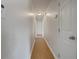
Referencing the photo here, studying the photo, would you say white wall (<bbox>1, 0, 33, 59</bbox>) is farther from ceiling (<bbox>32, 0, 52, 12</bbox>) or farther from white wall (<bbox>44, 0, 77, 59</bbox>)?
ceiling (<bbox>32, 0, 52, 12</bbox>)

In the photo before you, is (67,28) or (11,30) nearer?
(11,30)

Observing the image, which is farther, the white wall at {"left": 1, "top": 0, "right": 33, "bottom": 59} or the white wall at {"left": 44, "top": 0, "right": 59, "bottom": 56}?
the white wall at {"left": 44, "top": 0, "right": 59, "bottom": 56}

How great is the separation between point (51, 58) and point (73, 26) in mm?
2352

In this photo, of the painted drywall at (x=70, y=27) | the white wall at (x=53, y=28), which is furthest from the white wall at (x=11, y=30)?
the white wall at (x=53, y=28)

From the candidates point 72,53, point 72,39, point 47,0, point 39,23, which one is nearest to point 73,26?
point 72,39

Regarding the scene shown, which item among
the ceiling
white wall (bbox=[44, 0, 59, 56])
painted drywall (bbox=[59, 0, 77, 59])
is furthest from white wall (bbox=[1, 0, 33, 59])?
the ceiling

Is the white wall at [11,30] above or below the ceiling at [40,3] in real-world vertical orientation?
below

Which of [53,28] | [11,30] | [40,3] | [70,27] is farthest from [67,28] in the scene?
[40,3]

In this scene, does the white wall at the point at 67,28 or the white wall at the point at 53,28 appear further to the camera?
the white wall at the point at 53,28

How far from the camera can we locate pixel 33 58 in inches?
161

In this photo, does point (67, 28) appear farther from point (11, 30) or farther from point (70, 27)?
point (11, 30)

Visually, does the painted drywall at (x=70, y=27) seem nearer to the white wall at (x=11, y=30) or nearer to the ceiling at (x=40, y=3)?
the white wall at (x=11, y=30)

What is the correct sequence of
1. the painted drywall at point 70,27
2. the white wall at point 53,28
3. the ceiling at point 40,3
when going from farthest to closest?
1. the ceiling at point 40,3
2. the white wall at point 53,28
3. the painted drywall at point 70,27

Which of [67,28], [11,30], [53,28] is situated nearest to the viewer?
[11,30]
